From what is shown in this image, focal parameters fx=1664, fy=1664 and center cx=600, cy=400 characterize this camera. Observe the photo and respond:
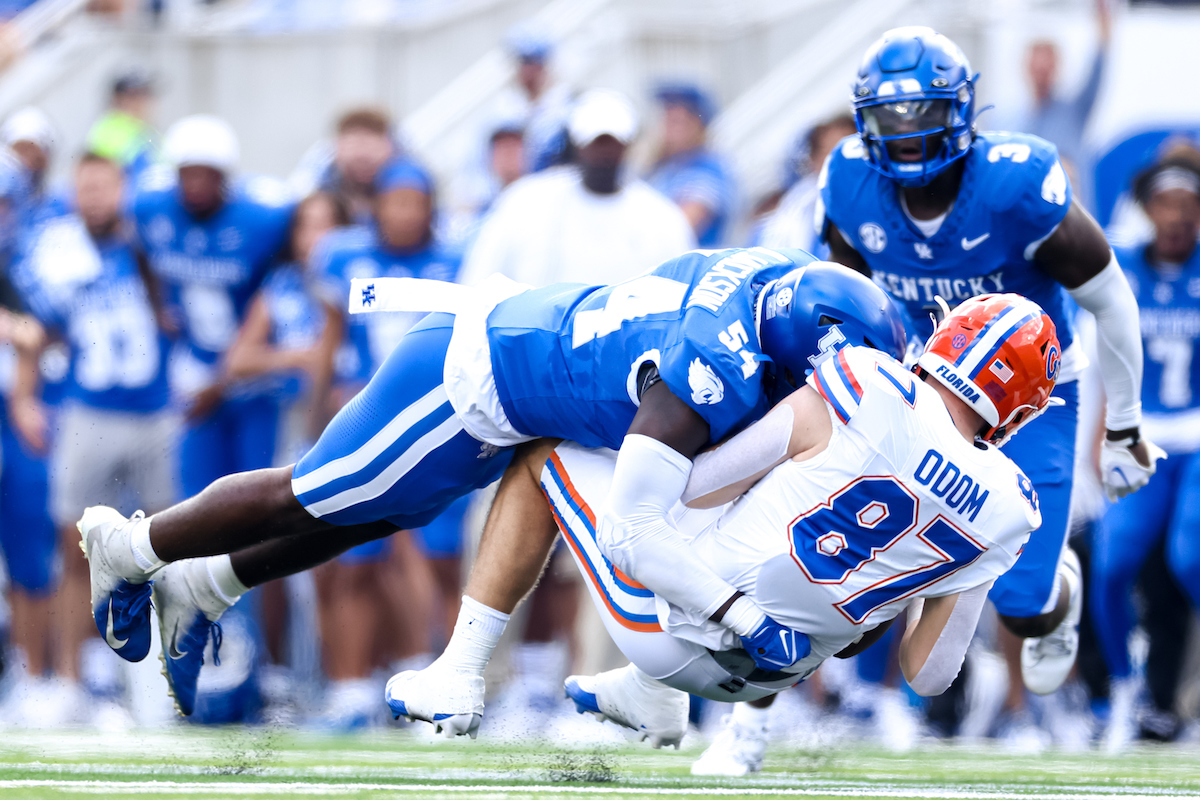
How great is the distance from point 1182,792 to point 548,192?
12.0ft

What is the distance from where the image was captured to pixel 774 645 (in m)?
3.83

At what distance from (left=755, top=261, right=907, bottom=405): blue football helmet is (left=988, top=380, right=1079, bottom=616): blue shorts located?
1180mm

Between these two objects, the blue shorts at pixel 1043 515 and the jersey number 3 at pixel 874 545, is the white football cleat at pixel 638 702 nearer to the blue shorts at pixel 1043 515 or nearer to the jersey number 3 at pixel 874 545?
the jersey number 3 at pixel 874 545

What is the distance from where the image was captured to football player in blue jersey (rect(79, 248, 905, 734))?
12.3ft

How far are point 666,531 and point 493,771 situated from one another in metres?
1.23

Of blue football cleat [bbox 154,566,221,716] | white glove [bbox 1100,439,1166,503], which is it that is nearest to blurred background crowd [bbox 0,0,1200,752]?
white glove [bbox 1100,439,1166,503]

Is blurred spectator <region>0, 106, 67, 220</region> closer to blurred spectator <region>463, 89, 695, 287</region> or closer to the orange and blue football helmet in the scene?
blurred spectator <region>463, 89, 695, 287</region>

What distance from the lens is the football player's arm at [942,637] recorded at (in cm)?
392

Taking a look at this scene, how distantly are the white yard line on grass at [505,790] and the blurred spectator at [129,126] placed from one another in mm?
4778

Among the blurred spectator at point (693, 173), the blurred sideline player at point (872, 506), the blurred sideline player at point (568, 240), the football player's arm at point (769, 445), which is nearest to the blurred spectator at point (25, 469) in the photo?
the blurred sideline player at point (568, 240)

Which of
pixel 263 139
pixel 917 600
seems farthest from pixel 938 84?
pixel 263 139

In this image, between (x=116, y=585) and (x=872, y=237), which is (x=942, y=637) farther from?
(x=116, y=585)

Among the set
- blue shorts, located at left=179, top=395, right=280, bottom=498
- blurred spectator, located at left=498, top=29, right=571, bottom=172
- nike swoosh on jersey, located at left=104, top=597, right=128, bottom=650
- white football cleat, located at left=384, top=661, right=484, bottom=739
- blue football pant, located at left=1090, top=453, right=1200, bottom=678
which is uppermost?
blurred spectator, located at left=498, top=29, right=571, bottom=172

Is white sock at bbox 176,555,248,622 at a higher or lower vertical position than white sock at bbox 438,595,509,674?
higher
